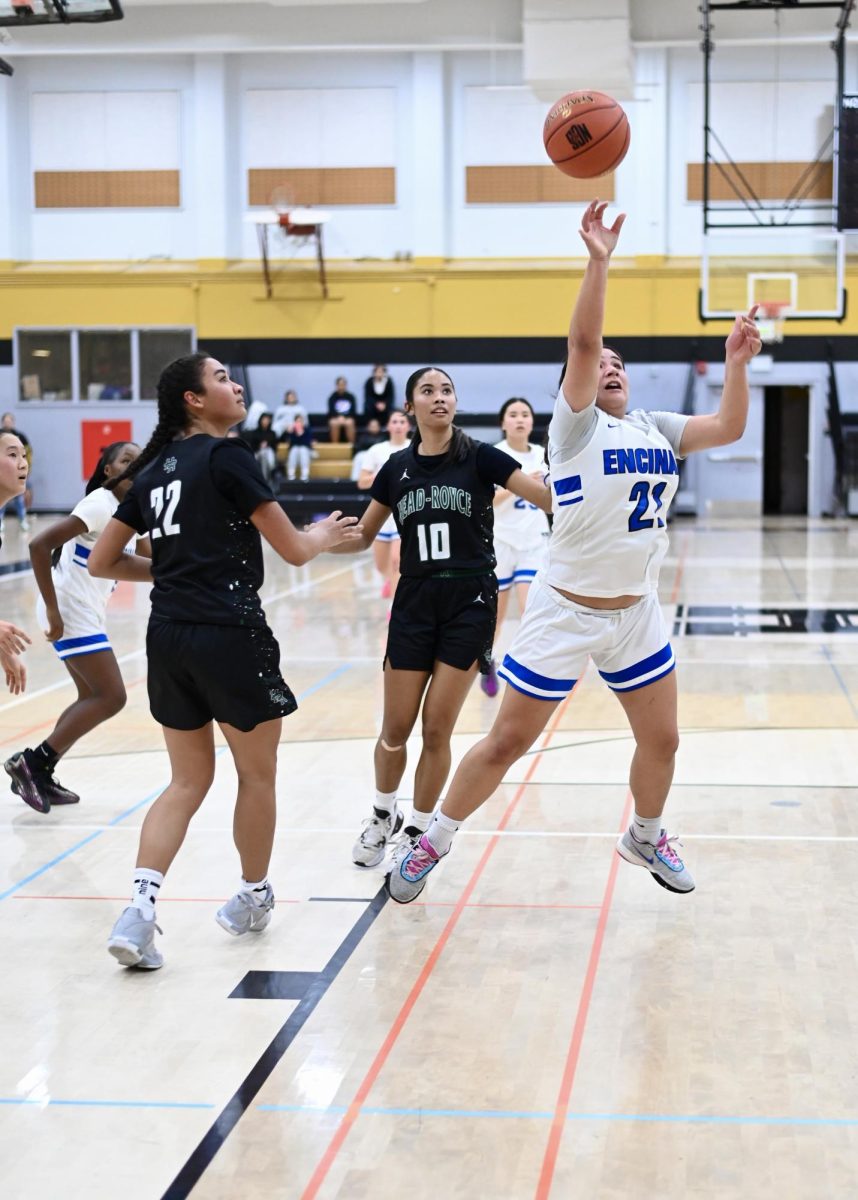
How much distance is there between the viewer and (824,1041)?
354 cm

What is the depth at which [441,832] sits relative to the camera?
177 inches

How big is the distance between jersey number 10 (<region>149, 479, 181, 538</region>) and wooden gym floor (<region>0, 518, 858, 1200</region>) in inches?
48.3

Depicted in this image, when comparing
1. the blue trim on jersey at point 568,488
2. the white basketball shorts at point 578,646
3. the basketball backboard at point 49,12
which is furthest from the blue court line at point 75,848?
the basketball backboard at point 49,12

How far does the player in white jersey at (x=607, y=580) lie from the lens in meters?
4.20

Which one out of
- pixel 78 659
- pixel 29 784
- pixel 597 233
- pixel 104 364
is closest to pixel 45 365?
pixel 104 364

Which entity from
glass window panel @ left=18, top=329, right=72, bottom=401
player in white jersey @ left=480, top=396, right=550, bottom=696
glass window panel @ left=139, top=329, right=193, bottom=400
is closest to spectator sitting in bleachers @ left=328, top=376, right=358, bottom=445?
glass window panel @ left=139, top=329, right=193, bottom=400

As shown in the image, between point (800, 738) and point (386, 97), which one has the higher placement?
point (386, 97)

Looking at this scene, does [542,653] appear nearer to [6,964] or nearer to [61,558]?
[6,964]

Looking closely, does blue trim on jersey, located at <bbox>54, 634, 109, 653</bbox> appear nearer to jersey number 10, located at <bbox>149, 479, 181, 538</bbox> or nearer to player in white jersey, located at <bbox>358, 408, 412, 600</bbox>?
jersey number 10, located at <bbox>149, 479, 181, 538</bbox>

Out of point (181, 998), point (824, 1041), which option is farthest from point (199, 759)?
point (824, 1041)

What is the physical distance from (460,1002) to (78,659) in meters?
2.83

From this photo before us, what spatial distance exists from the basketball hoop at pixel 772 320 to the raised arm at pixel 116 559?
642 inches

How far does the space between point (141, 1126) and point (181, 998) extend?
0.77 m

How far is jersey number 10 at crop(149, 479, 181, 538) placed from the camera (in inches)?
161
